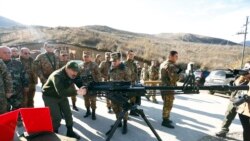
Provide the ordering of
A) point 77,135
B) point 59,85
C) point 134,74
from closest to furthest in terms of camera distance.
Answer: point 59,85 → point 77,135 → point 134,74

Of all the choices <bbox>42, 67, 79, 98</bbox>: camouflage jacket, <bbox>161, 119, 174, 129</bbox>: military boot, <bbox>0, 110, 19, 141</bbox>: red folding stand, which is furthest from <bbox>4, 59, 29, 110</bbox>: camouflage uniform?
<bbox>161, 119, 174, 129</bbox>: military boot

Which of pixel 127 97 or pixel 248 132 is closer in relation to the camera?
pixel 127 97

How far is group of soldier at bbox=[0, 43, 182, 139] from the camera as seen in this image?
6102mm

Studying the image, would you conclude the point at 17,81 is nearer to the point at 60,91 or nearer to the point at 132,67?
the point at 60,91

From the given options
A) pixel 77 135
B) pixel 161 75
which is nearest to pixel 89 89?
pixel 77 135

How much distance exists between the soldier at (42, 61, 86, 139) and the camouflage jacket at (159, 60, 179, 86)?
9.18 ft

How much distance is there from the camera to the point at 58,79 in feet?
20.0

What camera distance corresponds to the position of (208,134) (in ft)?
25.9

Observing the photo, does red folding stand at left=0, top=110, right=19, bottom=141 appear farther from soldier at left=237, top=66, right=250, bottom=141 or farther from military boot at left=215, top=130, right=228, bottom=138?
military boot at left=215, top=130, right=228, bottom=138

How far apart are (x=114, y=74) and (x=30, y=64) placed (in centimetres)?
267

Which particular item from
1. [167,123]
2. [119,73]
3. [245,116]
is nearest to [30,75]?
[119,73]

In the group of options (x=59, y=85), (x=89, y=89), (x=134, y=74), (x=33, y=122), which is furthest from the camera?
(x=134, y=74)

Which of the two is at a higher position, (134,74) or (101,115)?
(134,74)

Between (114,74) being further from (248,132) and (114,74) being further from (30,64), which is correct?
(248,132)
